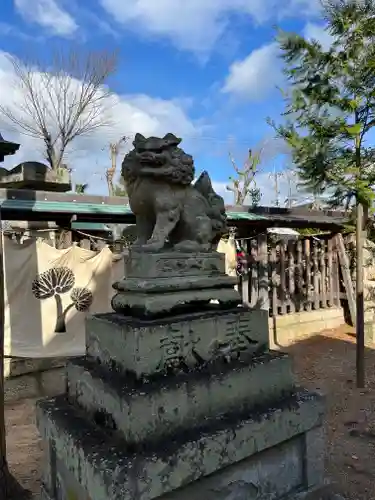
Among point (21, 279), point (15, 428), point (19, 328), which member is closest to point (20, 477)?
point (15, 428)

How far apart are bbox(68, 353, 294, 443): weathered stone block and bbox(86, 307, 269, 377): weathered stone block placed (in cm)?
8

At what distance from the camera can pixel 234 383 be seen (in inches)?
89.8

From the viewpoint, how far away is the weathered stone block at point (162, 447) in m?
1.83

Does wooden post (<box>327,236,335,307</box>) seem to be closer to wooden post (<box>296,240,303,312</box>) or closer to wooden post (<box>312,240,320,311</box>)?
wooden post (<box>312,240,320,311</box>)

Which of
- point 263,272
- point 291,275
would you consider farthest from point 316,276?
point 263,272

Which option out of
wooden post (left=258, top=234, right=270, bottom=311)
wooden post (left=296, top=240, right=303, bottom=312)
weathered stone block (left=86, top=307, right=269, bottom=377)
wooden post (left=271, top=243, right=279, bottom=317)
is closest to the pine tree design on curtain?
weathered stone block (left=86, top=307, right=269, bottom=377)

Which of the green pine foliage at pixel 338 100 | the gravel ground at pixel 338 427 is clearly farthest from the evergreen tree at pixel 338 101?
the gravel ground at pixel 338 427

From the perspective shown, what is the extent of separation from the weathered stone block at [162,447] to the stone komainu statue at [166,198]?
1091mm

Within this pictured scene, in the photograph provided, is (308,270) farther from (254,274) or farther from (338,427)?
(338,427)

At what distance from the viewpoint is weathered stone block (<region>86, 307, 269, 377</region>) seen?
2078 mm

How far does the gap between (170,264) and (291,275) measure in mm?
6892

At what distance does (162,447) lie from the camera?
6.42ft

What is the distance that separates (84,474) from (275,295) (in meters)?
6.88

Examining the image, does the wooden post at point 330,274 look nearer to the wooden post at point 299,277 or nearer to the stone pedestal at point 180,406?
the wooden post at point 299,277
